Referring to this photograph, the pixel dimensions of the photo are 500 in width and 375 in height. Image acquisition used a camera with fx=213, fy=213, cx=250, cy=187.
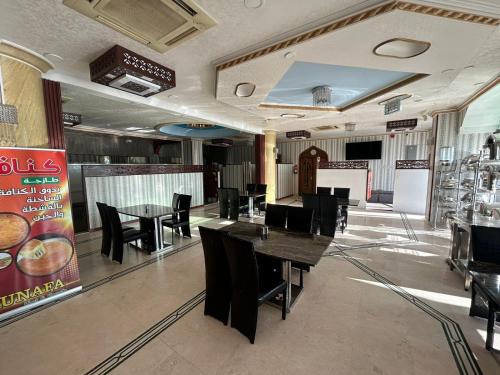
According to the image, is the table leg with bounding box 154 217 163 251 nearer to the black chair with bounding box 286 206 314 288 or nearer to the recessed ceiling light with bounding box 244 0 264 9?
the black chair with bounding box 286 206 314 288

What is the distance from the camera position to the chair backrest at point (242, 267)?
171cm

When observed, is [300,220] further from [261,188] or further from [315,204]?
[261,188]

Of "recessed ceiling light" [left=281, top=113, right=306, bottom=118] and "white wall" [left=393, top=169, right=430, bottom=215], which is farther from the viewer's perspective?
"white wall" [left=393, top=169, right=430, bottom=215]

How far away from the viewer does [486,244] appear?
7.47 ft

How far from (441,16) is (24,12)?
3351mm

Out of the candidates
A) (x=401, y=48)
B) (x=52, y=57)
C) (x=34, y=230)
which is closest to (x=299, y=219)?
(x=401, y=48)

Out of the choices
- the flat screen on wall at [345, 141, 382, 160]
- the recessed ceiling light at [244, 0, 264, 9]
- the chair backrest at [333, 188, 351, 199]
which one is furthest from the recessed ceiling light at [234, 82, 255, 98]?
the flat screen on wall at [345, 141, 382, 160]

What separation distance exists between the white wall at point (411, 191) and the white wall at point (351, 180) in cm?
98

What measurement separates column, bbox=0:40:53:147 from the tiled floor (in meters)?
1.94

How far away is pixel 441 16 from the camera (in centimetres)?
169

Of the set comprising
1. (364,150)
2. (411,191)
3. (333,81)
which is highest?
(333,81)

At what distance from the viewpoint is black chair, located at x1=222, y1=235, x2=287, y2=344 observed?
1.73 m

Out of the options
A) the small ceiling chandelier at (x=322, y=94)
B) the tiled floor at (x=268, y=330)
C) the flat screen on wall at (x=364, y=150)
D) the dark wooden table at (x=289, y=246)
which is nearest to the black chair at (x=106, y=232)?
the tiled floor at (x=268, y=330)

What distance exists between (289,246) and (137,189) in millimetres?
5369
